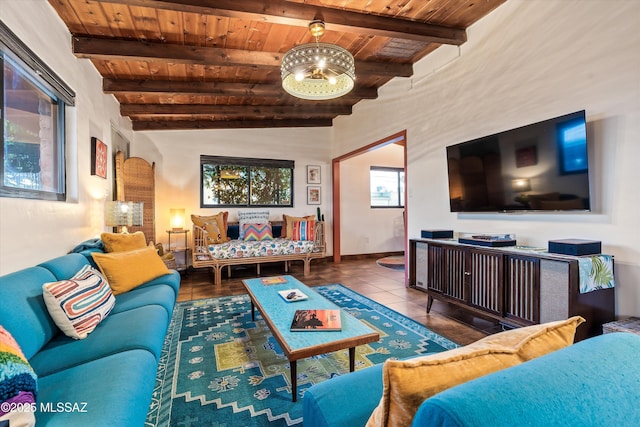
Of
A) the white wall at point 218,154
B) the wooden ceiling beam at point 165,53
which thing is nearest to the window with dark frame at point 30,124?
the wooden ceiling beam at point 165,53

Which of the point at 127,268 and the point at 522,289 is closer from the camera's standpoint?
the point at 522,289

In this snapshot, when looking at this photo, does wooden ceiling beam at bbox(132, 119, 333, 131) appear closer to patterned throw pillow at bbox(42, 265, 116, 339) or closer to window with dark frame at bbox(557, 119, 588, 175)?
patterned throw pillow at bbox(42, 265, 116, 339)

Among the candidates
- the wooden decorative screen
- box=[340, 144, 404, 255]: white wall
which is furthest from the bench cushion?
box=[340, 144, 404, 255]: white wall

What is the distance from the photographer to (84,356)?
1.43 meters

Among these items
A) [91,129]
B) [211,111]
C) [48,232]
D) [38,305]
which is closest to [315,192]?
[211,111]

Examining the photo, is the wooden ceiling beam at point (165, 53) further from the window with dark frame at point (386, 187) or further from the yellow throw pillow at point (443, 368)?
the window with dark frame at point (386, 187)

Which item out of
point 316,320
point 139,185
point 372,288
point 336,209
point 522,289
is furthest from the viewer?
point 336,209

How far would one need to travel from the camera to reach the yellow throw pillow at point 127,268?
238 cm

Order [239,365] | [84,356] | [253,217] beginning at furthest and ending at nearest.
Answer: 1. [253,217]
2. [239,365]
3. [84,356]

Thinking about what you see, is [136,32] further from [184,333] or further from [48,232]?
[184,333]

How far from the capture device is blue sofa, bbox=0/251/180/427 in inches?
41.1

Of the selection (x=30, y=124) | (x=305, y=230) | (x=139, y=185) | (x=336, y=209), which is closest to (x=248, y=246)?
(x=305, y=230)

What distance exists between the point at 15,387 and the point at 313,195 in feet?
18.9

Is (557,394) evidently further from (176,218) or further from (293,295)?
(176,218)
